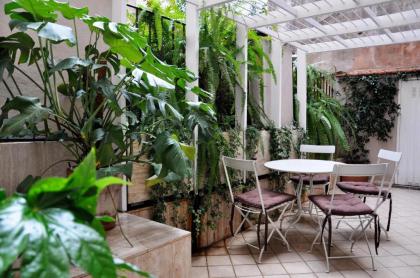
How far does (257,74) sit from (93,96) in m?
2.35

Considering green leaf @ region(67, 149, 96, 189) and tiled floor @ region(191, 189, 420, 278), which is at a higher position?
green leaf @ region(67, 149, 96, 189)

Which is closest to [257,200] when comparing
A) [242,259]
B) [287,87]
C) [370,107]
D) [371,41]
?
[242,259]

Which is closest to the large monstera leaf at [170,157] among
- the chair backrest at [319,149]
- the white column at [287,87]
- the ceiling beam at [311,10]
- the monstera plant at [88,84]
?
the monstera plant at [88,84]

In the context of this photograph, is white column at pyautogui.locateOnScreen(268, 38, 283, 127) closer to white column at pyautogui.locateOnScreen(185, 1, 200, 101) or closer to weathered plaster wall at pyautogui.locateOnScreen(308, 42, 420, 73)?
white column at pyautogui.locateOnScreen(185, 1, 200, 101)

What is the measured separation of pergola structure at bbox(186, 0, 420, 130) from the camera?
9.14 ft

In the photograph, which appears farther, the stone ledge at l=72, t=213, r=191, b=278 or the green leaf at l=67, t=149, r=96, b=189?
the stone ledge at l=72, t=213, r=191, b=278

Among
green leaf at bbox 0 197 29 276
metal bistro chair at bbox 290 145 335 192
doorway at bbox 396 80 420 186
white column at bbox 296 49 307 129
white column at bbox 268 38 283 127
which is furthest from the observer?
doorway at bbox 396 80 420 186

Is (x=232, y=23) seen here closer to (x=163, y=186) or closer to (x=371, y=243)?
(x=163, y=186)

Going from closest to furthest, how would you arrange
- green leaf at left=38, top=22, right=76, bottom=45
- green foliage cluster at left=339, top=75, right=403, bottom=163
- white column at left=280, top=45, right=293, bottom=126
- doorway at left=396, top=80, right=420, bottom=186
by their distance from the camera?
green leaf at left=38, top=22, right=76, bottom=45
white column at left=280, top=45, right=293, bottom=126
doorway at left=396, top=80, right=420, bottom=186
green foliage cluster at left=339, top=75, right=403, bottom=163

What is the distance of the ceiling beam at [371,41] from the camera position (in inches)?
154

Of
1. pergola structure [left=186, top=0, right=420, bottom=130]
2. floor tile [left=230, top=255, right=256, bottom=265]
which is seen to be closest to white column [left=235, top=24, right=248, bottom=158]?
pergola structure [left=186, top=0, right=420, bottom=130]

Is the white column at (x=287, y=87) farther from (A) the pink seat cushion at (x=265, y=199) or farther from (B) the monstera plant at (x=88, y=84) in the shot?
(B) the monstera plant at (x=88, y=84)

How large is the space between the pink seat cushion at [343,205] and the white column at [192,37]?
145cm

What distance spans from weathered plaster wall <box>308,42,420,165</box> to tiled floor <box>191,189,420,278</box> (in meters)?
2.66
